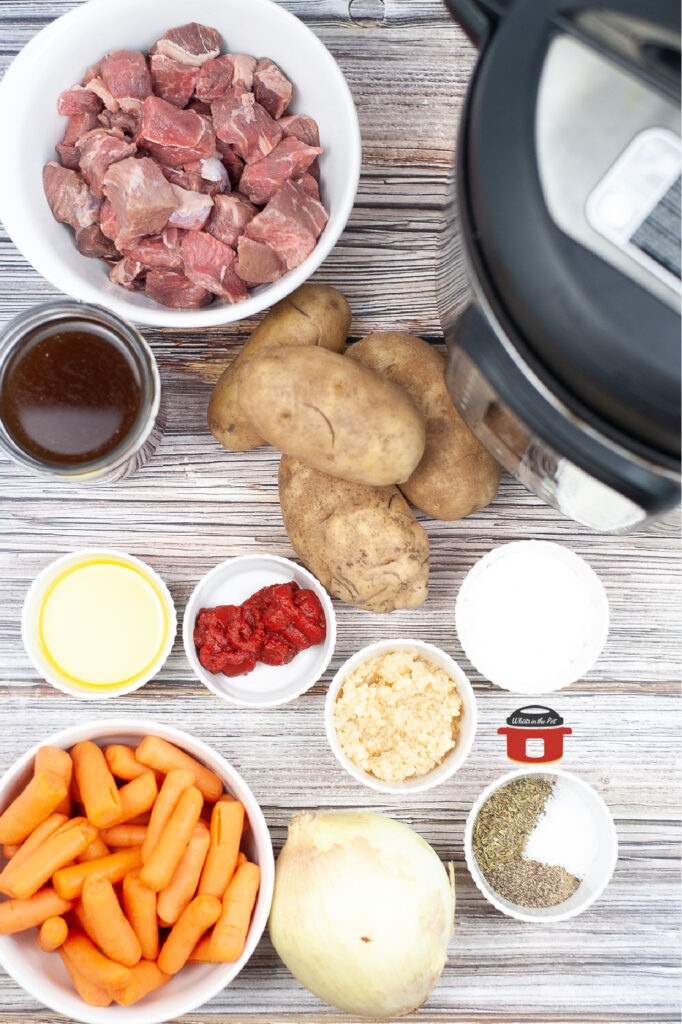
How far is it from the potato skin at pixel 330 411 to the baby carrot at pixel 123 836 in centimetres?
61

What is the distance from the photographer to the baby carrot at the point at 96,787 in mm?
1207

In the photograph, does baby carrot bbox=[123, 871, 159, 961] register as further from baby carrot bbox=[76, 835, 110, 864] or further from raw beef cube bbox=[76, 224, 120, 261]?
raw beef cube bbox=[76, 224, 120, 261]

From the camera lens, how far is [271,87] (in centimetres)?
120

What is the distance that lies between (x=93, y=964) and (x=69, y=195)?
1058 mm

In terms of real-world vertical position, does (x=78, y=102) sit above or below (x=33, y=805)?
above

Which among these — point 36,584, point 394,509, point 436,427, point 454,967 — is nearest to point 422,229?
point 436,427

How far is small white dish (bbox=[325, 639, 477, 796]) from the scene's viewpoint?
4.19ft

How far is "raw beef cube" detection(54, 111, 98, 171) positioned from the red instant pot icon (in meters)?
1.07

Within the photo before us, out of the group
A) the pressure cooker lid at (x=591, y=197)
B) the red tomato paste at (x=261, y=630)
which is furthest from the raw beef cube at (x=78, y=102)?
the red tomato paste at (x=261, y=630)

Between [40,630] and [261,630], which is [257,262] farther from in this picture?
[40,630]

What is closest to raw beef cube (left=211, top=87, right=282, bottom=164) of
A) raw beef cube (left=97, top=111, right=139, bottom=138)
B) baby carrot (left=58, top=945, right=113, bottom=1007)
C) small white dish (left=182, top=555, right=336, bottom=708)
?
raw beef cube (left=97, top=111, right=139, bottom=138)

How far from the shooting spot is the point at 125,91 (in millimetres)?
1170

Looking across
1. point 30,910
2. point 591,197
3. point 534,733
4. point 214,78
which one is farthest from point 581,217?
point 30,910

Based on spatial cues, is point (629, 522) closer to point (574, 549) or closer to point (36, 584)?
point (574, 549)
